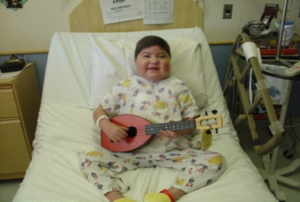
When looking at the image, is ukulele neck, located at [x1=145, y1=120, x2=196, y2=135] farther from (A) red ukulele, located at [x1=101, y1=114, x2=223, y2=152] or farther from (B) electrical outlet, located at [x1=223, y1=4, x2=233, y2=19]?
(B) electrical outlet, located at [x1=223, y1=4, x2=233, y2=19]

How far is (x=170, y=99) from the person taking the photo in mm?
1169

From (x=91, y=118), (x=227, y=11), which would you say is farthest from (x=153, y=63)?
(x=227, y=11)

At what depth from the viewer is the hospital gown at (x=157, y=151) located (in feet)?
3.11

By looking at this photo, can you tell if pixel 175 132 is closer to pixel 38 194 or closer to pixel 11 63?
pixel 38 194

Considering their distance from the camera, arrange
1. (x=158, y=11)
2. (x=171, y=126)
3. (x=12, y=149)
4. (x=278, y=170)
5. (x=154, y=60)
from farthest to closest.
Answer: (x=158, y=11)
(x=278, y=170)
(x=12, y=149)
(x=154, y=60)
(x=171, y=126)

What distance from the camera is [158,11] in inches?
66.0

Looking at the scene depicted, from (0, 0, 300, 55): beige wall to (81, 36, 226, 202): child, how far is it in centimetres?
78

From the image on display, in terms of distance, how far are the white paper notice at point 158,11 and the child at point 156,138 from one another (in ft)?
1.80

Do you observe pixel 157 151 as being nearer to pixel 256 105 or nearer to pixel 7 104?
pixel 256 105

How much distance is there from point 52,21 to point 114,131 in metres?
1.08

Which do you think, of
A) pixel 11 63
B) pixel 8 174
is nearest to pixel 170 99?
pixel 11 63

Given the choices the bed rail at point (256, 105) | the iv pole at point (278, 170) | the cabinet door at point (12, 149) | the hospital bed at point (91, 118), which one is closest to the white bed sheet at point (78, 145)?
the hospital bed at point (91, 118)

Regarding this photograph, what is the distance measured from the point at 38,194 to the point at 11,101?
27.4 inches

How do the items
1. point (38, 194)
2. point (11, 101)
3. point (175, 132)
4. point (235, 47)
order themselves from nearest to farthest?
point (38, 194) → point (175, 132) → point (11, 101) → point (235, 47)
